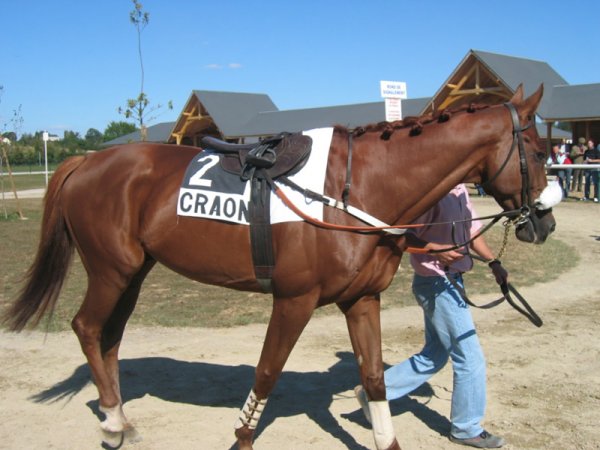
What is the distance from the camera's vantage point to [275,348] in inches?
136

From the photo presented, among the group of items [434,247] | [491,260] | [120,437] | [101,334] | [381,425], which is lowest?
[120,437]

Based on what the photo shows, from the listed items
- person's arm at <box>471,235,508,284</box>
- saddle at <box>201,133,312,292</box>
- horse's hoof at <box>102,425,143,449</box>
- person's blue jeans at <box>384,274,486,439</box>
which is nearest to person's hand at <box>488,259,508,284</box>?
person's arm at <box>471,235,508,284</box>

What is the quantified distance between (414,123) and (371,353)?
1.37 meters

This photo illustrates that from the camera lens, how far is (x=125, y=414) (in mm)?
4438

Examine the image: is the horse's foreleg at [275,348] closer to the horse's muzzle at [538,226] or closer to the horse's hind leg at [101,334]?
the horse's hind leg at [101,334]

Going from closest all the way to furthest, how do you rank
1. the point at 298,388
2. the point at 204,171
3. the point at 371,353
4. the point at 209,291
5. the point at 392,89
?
the point at 371,353
the point at 204,171
the point at 298,388
the point at 209,291
the point at 392,89

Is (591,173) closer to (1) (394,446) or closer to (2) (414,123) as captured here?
(2) (414,123)

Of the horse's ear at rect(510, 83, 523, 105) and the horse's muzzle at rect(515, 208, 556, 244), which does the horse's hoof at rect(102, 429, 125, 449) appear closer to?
the horse's muzzle at rect(515, 208, 556, 244)

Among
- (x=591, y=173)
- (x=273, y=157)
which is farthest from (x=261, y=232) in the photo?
(x=591, y=173)

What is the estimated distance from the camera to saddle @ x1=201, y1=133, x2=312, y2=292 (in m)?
3.43

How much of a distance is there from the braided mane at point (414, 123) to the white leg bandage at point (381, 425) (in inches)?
62.2

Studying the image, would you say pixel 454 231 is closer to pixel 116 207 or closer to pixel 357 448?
pixel 357 448

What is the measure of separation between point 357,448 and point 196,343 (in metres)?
2.57

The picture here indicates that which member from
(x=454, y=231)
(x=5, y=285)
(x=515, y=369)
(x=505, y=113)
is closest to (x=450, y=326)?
(x=454, y=231)
